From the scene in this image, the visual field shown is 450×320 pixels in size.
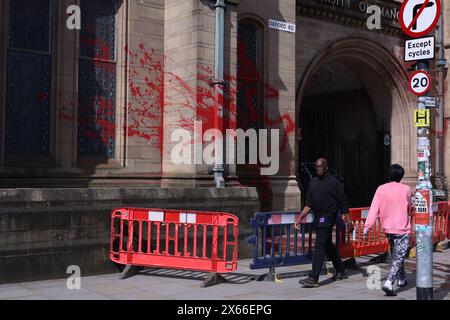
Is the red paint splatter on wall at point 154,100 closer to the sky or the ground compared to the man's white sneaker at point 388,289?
closer to the sky

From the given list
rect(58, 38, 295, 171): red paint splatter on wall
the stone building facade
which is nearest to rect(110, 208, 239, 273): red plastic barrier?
the stone building facade

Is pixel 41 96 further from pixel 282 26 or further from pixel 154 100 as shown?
pixel 282 26

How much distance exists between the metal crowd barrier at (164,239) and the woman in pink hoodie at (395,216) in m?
1.96

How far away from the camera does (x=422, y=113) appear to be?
7297 millimetres

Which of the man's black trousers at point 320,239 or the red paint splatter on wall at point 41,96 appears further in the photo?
the red paint splatter on wall at point 41,96

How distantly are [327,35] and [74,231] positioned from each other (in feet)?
34.7

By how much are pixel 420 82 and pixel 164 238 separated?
4522 mm

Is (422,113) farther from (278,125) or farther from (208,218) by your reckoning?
(278,125)

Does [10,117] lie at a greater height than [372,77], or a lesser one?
lesser

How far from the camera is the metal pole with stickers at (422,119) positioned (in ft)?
23.0

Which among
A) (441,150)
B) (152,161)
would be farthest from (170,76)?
(441,150)

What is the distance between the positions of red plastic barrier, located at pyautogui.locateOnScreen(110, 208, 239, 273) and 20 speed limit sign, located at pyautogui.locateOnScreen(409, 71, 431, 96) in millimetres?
2872

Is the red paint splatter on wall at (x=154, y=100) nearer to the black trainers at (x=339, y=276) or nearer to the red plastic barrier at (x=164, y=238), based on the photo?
the red plastic barrier at (x=164, y=238)

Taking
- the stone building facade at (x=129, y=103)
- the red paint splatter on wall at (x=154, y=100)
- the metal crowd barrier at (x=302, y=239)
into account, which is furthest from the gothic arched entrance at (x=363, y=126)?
the metal crowd barrier at (x=302, y=239)
